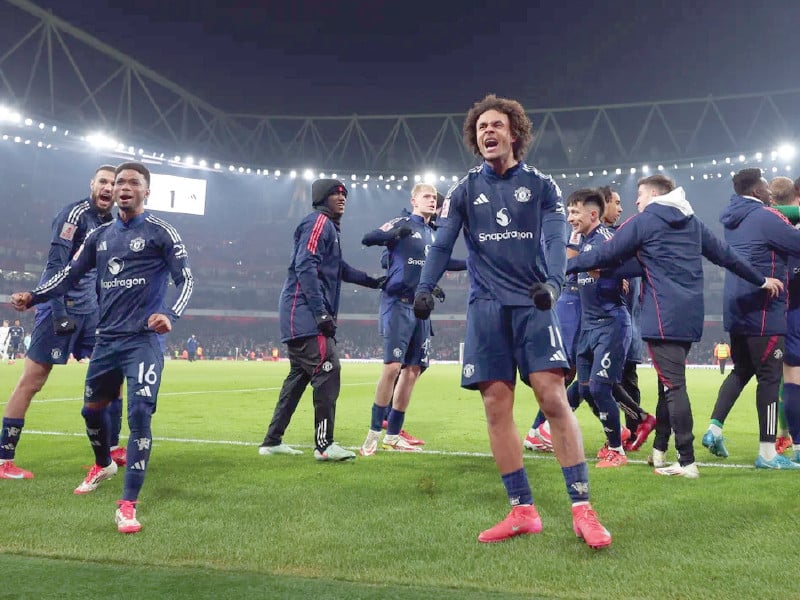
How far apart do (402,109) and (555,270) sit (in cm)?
3413

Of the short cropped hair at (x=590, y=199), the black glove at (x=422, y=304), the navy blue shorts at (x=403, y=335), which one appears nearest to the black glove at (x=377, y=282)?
the navy blue shorts at (x=403, y=335)

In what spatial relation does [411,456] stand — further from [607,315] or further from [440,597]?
[440,597]

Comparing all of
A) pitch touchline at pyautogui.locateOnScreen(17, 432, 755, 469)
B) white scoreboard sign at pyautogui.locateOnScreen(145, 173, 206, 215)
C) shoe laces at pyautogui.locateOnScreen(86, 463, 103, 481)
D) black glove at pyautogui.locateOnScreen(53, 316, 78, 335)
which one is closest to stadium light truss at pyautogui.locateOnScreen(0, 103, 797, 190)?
white scoreboard sign at pyautogui.locateOnScreen(145, 173, 206, 215)

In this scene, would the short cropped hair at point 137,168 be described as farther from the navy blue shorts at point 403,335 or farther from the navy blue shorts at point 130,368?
the navy blue shorts at point 403,335

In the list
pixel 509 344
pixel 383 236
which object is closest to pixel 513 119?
pixel 509 344

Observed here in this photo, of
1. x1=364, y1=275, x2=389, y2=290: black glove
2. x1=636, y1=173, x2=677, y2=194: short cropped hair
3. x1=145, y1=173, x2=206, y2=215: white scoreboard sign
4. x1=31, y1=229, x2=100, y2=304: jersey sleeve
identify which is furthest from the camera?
x1=145, y1=173, x2=206, y2=215: white scoreboard sign

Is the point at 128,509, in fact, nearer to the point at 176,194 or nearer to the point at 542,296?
the point at 542,296

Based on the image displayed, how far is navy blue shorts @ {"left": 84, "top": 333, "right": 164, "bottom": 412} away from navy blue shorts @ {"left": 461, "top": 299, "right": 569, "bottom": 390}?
1.90 m

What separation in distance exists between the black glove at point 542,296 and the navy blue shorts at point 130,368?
2.27 m

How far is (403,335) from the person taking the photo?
21.5 ft

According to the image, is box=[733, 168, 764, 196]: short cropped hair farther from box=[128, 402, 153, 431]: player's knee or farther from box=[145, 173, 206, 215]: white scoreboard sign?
box=[145, 173, 206, 215]: white scoreboard sign

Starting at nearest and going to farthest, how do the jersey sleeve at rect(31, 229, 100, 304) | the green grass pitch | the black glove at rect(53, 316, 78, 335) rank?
the green grass pitch
the jersey sleeve at rect(31, 229, 100, 304)
the black glove at rect(53, 316, 78, 335)

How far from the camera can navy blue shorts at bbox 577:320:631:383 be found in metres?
5.65

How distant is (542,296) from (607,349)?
259cm
